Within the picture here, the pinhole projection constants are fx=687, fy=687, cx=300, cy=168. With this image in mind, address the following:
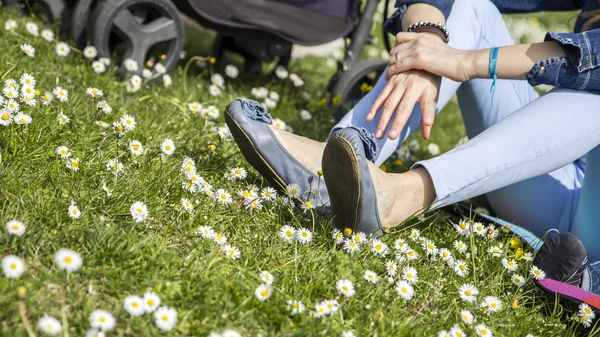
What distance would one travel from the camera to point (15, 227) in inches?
58.5

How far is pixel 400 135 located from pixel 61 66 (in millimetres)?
1398

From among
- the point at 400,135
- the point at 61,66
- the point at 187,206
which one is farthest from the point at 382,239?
the point at 61,66

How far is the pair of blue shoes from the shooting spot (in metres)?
1.72

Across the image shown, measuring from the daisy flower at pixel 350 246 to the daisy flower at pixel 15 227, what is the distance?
80 cm

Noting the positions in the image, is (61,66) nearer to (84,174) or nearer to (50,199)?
(84,174)

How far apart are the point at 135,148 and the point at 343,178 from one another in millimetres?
699

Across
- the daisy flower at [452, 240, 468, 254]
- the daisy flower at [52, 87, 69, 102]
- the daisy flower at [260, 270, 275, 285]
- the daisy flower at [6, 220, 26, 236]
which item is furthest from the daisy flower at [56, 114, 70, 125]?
the daisy flower at [452, 240, 468, 254]

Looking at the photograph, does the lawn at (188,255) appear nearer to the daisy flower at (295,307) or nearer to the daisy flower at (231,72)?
the daisy flower at (295,307)

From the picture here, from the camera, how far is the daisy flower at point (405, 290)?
1688mm

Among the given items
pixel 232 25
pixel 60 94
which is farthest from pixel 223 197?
pixel 232 25

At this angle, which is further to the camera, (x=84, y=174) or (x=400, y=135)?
(x=400, y=135)

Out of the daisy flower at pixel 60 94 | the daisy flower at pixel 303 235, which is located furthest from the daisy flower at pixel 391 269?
the daisy flower at pixel 60 94

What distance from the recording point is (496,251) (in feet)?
6.67

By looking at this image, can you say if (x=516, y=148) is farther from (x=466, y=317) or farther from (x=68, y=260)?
(x=68, y=260)
